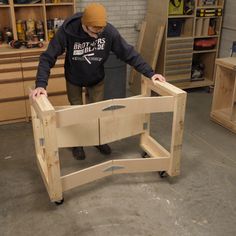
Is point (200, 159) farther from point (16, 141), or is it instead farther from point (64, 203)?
point (16, 141)

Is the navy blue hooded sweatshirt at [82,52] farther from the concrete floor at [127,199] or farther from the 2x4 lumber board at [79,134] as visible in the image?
the concrete floor at [127,199]

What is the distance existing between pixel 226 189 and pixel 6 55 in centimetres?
238

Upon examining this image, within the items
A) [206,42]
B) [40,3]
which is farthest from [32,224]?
[206,42]

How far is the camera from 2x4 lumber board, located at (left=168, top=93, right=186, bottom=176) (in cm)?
216

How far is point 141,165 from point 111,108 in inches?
21.6

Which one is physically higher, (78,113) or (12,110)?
(78,113)

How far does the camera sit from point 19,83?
3.32 meters

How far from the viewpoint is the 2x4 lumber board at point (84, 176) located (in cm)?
215

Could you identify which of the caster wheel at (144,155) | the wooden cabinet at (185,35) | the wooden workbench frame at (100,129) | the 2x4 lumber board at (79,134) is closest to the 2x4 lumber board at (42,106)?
the wooden workbench frame at (100,129)

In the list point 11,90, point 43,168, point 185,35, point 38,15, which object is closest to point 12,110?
point 11,90

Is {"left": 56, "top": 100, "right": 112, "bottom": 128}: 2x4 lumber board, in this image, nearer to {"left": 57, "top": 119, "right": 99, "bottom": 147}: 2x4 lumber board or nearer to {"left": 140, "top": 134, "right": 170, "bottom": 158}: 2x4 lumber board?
{"left": 57, "top": 119, "right": 99, "bottom": 147}: 2x4 lumber board

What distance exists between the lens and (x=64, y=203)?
2.22 meters

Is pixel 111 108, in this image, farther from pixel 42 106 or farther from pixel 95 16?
pixel 95 16

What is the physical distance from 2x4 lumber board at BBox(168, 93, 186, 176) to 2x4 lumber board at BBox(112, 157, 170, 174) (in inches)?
2.0
